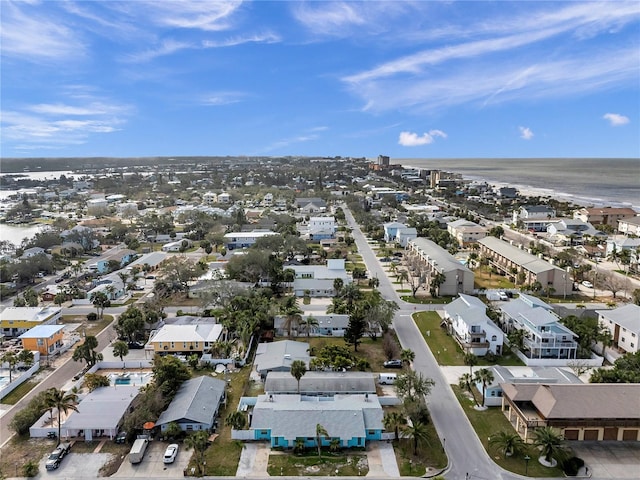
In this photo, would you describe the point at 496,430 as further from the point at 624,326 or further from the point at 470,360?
the point at 624,326

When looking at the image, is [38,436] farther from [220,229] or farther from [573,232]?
[573,232]

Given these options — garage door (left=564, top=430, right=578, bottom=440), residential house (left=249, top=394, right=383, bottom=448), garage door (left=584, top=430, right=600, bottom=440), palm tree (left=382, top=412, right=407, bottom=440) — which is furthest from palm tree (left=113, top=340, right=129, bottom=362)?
garage door (left=584, top=430, right=600, bottom=440)

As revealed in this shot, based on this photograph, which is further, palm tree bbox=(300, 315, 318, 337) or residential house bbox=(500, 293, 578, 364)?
palm tree bbox=(300, 315, 318, 337)

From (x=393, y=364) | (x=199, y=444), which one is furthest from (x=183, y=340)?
(x=393, y=364)

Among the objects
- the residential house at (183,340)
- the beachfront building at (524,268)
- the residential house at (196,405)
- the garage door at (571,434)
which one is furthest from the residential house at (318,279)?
the garage door at (571,434)

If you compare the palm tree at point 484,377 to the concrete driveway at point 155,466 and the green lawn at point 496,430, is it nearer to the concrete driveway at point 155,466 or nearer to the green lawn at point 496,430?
the green lawn at point 496,430

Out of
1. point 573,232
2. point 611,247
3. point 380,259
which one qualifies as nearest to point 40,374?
point 380,259

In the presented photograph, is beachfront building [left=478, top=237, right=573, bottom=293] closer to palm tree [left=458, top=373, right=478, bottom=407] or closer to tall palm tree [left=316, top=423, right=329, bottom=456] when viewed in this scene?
palm tree [left=458, top=373, right=478, bottom=407]
